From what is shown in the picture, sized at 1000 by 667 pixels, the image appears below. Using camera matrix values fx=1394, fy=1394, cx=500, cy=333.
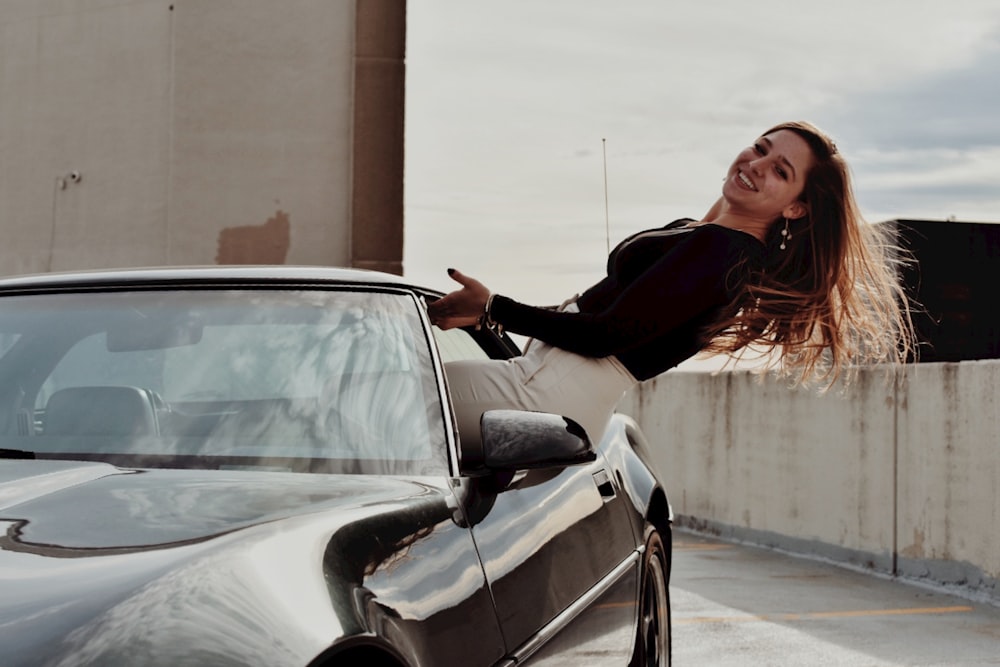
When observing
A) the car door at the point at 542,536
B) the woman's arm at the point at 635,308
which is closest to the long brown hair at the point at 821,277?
the woman's arm at the point at 635,308

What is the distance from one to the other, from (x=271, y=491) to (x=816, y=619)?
5.88 metres

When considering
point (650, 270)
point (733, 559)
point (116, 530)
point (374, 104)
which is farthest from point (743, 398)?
point (116, 530)

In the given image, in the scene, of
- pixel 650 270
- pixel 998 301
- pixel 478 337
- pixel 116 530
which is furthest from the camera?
pixel 998 301

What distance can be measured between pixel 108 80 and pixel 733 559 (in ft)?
36.4

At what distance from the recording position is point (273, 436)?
3.06 meters

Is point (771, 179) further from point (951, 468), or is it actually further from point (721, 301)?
point (951, 468)

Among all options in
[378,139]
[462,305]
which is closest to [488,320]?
[462,305]

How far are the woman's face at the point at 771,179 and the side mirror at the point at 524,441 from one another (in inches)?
65.0

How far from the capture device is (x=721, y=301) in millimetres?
4172

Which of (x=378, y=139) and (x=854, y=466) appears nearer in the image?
(x=854, y=466)

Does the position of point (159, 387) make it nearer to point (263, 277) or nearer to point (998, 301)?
point (263, 277)

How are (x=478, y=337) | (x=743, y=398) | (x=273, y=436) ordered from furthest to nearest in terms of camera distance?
(x=743, y=398)
(x=478, y=337)
(x=273, y=436)

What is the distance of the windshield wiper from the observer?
9.99 feet

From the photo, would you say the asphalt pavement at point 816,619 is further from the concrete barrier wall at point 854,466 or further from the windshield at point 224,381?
the windshield at point 224,381
